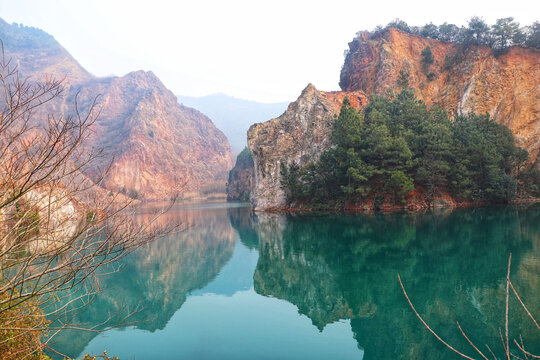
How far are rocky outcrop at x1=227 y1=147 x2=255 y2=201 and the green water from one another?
80.4m

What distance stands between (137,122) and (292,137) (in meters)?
108

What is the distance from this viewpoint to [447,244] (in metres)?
18.8

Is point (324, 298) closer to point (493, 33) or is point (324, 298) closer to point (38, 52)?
point (493, 33)

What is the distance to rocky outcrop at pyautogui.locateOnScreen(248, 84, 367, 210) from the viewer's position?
53.6 m

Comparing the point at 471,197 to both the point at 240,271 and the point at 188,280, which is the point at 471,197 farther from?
the point at 188,280

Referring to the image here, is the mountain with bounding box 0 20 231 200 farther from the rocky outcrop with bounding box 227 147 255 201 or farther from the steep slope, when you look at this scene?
the rocky outcrop with bounding box 227 147 255 201

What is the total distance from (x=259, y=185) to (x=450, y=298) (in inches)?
1900

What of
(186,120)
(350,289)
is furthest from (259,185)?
(186,120)

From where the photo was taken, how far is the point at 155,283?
16.3 meters

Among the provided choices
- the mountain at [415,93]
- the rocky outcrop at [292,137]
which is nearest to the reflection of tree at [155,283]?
the rocky outcrop at [292,137]

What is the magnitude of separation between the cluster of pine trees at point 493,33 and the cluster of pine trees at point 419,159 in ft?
59.2

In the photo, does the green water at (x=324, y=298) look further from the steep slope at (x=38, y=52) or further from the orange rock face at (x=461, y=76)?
the steep slope at (x=38, y=52)

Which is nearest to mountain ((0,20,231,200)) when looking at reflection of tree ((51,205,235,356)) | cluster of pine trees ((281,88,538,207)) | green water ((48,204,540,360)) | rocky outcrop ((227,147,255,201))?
rocky outcrop ((227,147,255,201))

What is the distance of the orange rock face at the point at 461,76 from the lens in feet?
157
